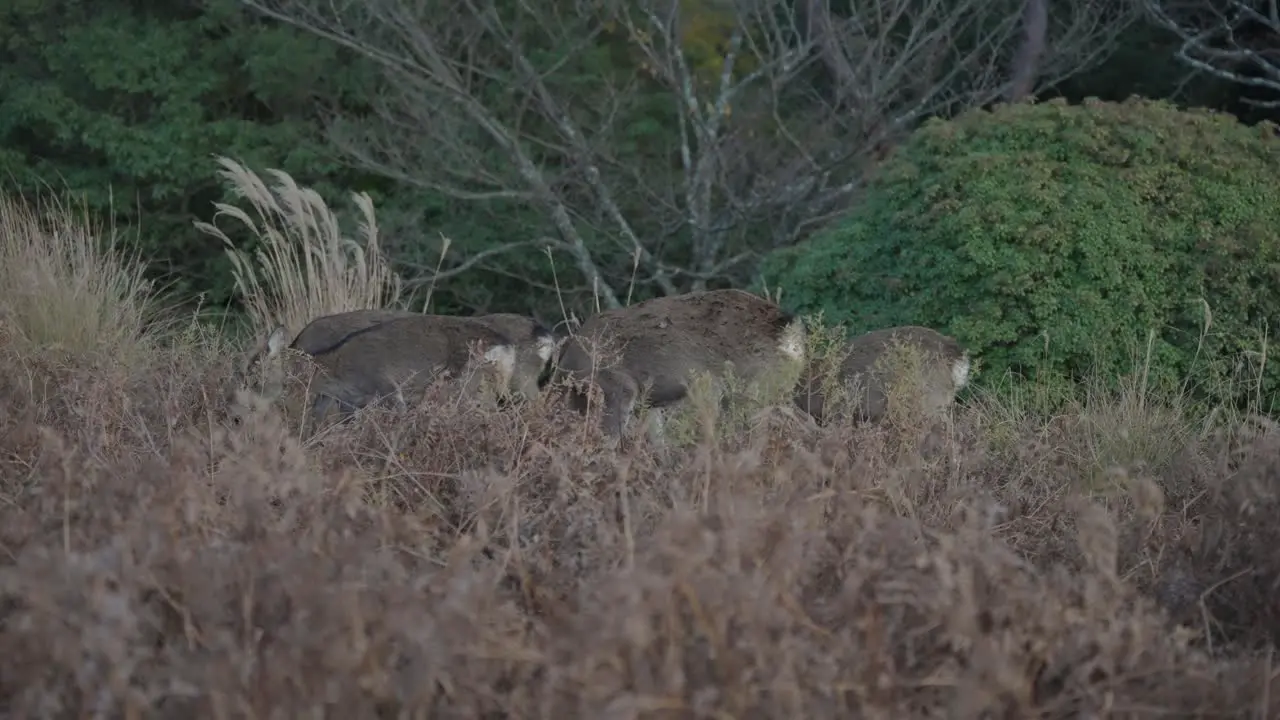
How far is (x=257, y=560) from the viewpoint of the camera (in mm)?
3027

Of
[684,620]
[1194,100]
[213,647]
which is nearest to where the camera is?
[213,647]

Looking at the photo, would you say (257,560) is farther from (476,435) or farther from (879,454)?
(879,454)

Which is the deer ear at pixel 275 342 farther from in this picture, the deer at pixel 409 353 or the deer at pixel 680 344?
the deer at pixel 680 344

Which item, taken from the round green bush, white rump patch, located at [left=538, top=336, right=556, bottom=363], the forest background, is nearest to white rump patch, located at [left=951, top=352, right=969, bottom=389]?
the round green bush

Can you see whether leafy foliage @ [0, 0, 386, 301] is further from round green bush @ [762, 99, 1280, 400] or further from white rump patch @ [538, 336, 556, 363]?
white rump patch @ [538, 336, 556, 363]

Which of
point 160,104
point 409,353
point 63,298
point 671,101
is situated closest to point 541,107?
point 671,101

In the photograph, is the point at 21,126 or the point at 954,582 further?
the point at 21,126

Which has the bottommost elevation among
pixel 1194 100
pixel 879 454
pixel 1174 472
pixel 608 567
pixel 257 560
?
pixel 1194 100

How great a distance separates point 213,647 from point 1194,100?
40.1 feet

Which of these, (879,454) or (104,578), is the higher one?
(104,578)

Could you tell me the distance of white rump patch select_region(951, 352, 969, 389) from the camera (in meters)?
6.51

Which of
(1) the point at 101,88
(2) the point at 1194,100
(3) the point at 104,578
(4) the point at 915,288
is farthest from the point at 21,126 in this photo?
(3) the point at 104,578

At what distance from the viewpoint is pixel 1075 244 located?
7.72m

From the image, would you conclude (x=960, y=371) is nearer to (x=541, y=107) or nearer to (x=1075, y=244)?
(x=1075, y=244)
